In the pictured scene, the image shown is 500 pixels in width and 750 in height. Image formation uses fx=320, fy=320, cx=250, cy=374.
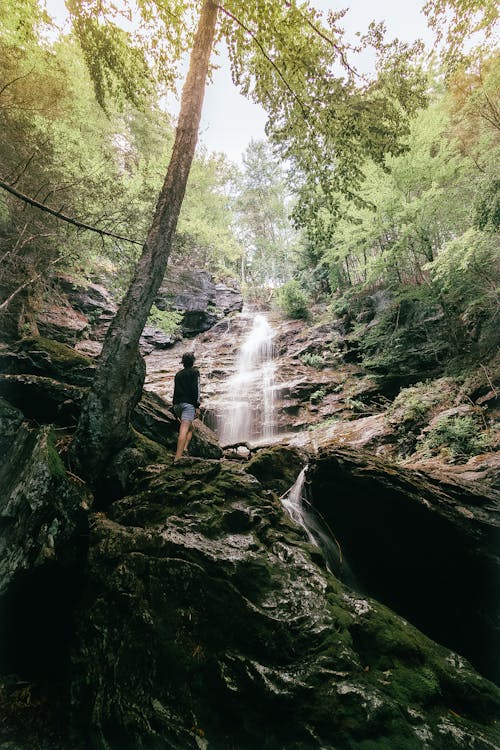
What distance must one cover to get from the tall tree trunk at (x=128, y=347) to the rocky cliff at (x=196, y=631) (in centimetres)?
26

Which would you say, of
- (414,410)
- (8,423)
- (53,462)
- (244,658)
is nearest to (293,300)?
(414,410)

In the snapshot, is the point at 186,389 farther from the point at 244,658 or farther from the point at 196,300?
the point at 196,300

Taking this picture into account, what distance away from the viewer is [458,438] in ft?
22.4

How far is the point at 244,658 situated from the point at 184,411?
13.1ft

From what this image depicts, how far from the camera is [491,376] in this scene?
789 centimetres

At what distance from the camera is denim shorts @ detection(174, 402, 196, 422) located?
5660mm

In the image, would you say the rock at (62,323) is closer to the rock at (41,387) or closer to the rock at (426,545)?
the rock at (41,387)

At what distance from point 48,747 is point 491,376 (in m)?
9.59

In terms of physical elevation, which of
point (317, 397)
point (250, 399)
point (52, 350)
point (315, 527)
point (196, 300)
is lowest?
point (315, 527)

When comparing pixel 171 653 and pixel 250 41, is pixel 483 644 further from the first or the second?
pixel 250 41

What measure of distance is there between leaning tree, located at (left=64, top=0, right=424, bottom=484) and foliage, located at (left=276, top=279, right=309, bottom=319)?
1176cm

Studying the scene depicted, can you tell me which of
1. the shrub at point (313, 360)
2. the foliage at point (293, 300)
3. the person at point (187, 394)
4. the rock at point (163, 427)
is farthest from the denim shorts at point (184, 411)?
the foliage at point (293, 300)

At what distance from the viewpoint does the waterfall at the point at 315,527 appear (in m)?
4.54

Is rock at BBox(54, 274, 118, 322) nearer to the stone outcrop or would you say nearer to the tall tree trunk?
the stone outcrop
